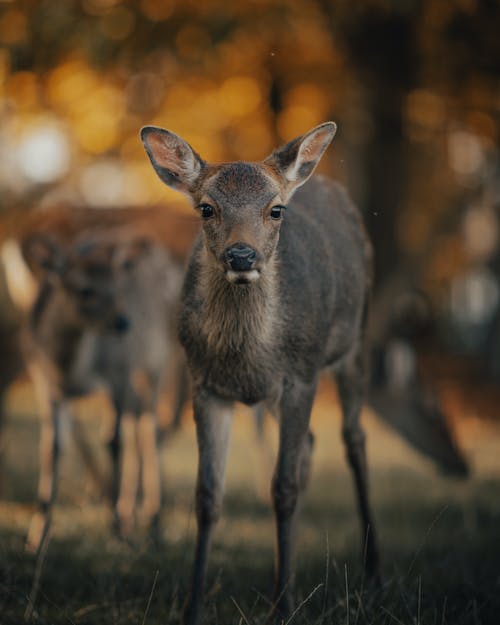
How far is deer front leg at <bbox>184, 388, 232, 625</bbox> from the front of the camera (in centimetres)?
468

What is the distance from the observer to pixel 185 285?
4.99 m

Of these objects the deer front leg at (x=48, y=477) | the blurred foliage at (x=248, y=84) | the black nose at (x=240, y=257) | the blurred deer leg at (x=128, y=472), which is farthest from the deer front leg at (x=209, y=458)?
the blurred foliage at (x=248, y=84)

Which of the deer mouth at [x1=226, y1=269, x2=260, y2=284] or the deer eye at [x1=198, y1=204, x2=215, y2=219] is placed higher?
the deer eye at [x1=198, y1=204, x2=215, y2=219]

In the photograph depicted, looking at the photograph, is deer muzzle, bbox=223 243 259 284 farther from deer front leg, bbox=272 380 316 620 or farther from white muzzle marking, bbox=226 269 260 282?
deer front leg, bbox=272 380 316 620

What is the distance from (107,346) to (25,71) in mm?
3057

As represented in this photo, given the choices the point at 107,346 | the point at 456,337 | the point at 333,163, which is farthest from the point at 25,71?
the point at 456,337

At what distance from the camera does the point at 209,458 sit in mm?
4754

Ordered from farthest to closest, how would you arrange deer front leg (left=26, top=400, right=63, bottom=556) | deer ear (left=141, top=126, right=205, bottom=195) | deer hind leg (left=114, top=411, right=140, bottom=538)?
deer hind leg (left=114, top=411, right=140, bottom=538) < deer front leg (left=26, top=400, right=63, bottom=556) < deer ear (left=141, top=126, right=205, bottom=195)

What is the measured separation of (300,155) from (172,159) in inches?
25.2

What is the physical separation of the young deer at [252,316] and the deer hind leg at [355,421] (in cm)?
88

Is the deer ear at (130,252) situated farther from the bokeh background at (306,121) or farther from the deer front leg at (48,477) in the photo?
the bokeh background at (306,121)

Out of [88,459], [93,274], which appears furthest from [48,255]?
[88,459]

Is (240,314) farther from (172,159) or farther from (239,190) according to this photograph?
(172,159)

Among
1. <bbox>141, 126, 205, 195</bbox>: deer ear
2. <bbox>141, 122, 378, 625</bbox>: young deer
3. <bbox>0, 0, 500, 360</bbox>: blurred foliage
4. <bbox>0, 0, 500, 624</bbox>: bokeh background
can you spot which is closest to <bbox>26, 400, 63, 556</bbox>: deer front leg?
<bbox>0, 0, 500, 624</bbox>: bokeh background
